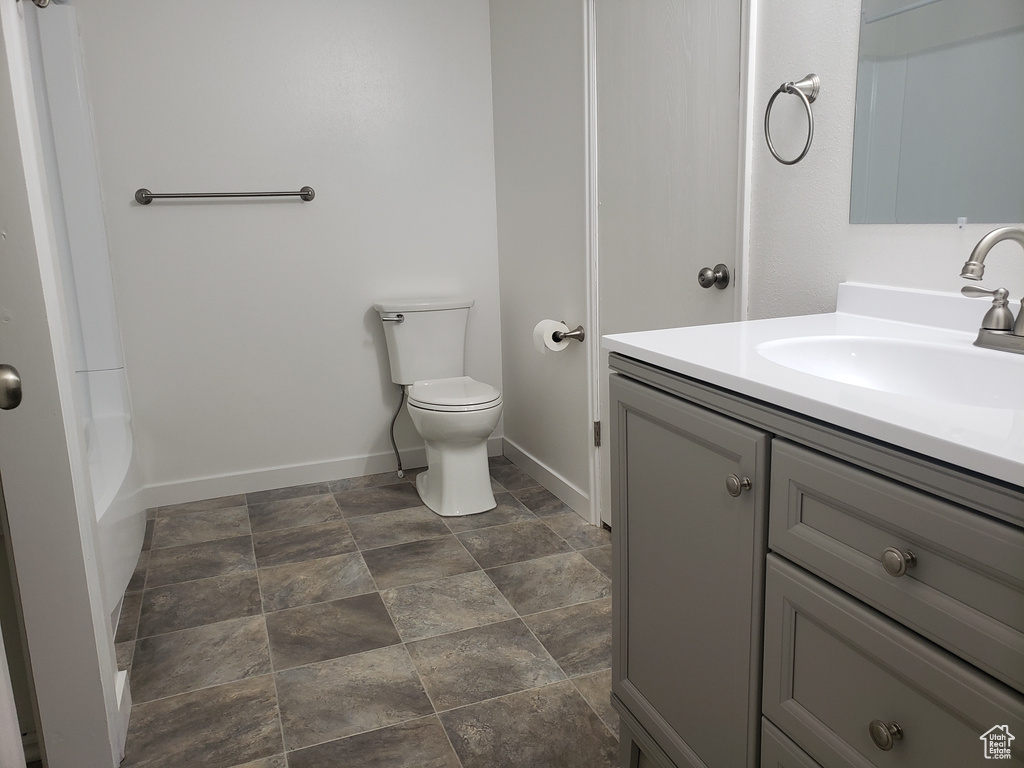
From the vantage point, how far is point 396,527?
8.91ft

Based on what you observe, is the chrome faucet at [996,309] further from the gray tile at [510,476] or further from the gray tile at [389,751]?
the gray tile at [510,476]

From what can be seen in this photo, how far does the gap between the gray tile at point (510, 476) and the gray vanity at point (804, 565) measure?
5.49 ft

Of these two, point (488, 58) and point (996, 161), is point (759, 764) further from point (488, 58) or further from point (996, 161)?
point (488, 58)

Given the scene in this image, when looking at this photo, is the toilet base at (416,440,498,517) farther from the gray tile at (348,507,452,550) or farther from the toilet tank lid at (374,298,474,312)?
the toilet tank lid at (374,298,474,312)

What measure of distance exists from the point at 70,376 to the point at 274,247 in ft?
5.09

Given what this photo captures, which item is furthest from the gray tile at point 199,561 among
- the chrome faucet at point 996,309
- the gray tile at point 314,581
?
the chrome faucet at point 996,309

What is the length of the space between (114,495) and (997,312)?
83.5 inches

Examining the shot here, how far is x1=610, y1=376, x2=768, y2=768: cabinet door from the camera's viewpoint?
1061 mm

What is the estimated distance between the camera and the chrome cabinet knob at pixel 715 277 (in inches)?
72.9

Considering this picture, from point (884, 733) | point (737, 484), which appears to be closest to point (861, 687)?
point (884, 733)

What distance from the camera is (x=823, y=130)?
154 centimetres

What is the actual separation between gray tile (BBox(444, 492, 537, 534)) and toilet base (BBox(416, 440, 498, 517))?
0.03 m

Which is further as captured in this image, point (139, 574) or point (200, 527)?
point (200, 527)

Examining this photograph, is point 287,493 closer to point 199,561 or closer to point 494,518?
point 199,561
